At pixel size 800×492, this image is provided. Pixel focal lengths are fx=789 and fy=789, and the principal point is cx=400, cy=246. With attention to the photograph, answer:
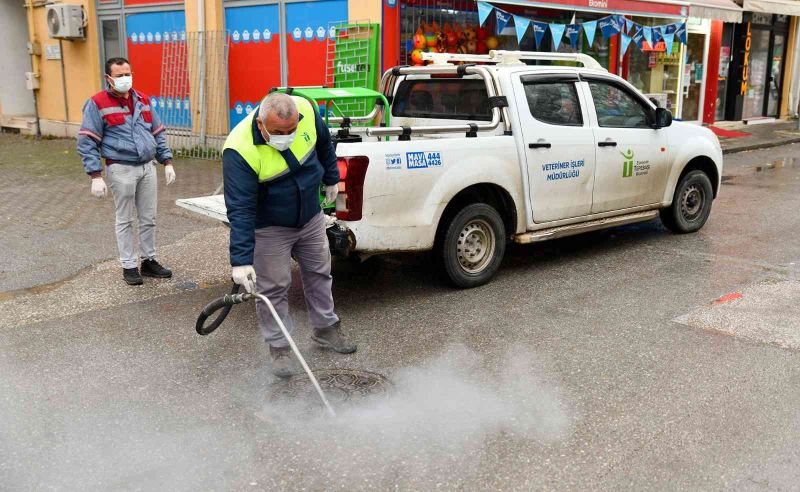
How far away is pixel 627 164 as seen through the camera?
24.3ft

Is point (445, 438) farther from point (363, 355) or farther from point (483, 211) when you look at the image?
point (483, 211)

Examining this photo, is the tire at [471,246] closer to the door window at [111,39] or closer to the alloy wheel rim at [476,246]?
the alloy wheel rim at [476,246]

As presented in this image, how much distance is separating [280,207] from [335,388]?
1087mm

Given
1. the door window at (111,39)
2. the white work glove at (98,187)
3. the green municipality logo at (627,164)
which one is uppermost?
the door window at (111,39)

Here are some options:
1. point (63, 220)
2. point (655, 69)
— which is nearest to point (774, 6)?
point (655, 69)

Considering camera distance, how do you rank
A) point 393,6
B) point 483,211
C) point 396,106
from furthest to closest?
1. point 393,6
2. point 396,106
3. point 483,211

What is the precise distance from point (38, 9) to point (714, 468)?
61.0 feet

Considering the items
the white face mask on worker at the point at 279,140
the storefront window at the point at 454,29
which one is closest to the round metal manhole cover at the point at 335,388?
the white face mask on worker at the point at 279,140

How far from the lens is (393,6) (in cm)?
1178

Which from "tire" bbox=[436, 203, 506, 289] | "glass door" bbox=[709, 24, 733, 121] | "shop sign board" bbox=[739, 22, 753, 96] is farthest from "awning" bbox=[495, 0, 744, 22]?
"tire" bbox=[436, 203, 506, 289]

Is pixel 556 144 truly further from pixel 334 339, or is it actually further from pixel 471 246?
pixel 334 339

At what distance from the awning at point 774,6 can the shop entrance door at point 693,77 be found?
116cm

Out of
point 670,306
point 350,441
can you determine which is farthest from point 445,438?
point 670,306

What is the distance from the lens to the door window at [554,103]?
6762 mm
